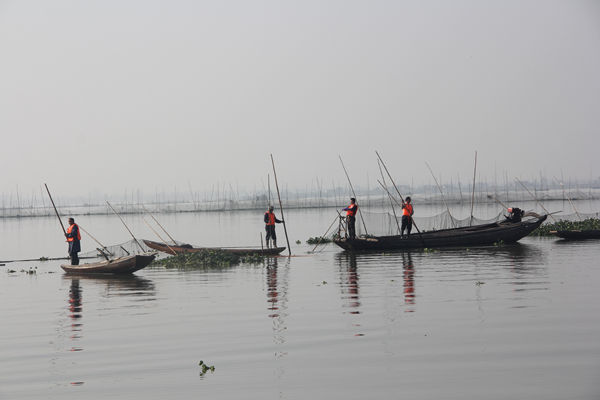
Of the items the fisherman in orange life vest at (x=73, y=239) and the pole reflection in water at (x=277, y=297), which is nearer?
the pole reflection in water at (x=277, y=297)

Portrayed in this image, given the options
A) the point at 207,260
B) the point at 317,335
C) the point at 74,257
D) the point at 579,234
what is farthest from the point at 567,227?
the point at 317,335

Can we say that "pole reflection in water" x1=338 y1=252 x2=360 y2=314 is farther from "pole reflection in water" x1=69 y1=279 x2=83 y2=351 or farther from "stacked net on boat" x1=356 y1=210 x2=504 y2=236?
"stacked net on boat" x1=356 y1=210 x2=504 y2=236

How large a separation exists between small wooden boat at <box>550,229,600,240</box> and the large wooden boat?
253cm

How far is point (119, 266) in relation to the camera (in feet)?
68.1

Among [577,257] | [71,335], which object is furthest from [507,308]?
[577,257]

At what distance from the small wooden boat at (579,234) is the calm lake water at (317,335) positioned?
919 centimetres

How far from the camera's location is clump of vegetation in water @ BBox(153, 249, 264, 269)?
22894mm

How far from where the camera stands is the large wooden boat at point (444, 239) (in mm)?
25406

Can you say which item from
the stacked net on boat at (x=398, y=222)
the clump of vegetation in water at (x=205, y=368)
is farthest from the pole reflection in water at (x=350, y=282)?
the stacked net on boat at (x=398, y=222)

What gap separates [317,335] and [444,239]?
1559cm

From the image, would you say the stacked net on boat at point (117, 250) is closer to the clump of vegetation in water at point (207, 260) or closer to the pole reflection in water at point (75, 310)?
the clump of vegetation in water at point (207, 260)

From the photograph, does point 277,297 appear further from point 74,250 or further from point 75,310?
point 74,250

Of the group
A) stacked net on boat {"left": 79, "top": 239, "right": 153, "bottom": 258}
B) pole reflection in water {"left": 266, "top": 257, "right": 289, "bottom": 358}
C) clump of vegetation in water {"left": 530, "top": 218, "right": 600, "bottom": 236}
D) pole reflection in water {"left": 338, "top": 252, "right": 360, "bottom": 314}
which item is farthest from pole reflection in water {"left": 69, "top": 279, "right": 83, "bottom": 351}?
clump of vegetation in water {"left": 530, "top": 218, "right": 600, "bottom": 236}

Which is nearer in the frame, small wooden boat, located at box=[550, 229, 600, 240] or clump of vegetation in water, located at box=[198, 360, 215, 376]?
clump of vegetation in water, located at box=[198, 360, 215, 376]
